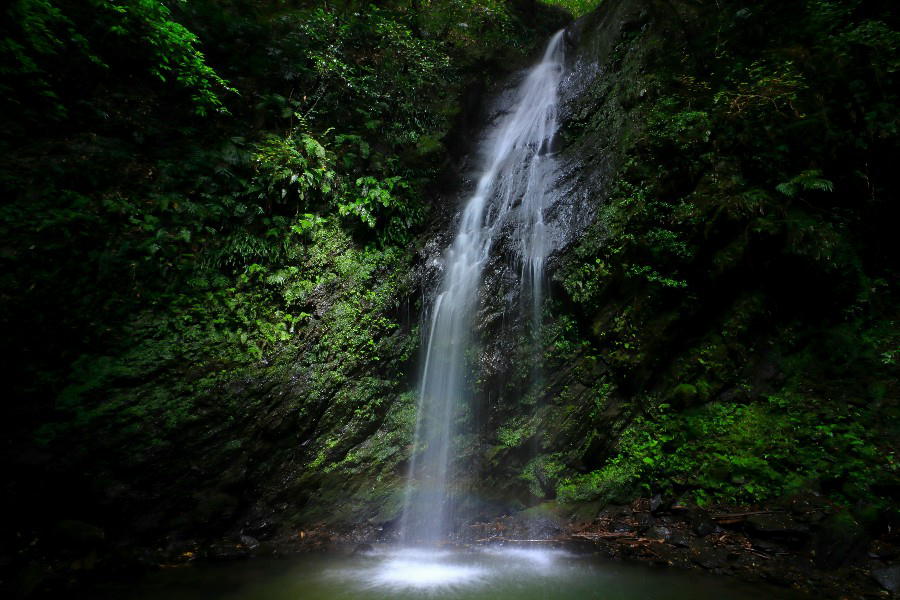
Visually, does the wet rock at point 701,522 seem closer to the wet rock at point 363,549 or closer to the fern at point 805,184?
the wet rock at point 363,549

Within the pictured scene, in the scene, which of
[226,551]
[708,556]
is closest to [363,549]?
[226,551]

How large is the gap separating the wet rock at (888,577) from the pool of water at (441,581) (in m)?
0.72

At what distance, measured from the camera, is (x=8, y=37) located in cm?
509

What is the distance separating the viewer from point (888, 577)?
3.02 metres

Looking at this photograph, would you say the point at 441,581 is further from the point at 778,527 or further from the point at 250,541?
the point at 778,527

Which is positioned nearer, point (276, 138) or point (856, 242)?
point (856, 242)

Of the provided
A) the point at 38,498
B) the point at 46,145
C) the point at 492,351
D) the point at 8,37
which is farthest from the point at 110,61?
the point at 492,351

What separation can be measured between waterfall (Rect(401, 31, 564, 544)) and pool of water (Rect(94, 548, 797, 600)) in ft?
3.24

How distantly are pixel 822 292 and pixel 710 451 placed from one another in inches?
97.0

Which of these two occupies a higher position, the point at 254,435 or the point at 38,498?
the point at 254,435

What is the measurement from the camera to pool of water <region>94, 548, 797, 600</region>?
330cm

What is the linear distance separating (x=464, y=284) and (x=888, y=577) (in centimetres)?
540

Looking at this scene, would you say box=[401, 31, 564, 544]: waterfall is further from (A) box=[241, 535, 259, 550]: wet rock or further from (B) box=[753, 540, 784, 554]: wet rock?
(B) box=[753, 540, 784, 554]: wet rock

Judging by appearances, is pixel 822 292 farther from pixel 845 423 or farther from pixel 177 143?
pixel 177 143
